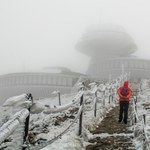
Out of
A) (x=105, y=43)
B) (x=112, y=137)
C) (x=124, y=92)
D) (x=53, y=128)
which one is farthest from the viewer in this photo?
(x=105, y=43)

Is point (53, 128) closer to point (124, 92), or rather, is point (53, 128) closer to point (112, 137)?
point (112, 137)

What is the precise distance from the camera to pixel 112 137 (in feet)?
29.7

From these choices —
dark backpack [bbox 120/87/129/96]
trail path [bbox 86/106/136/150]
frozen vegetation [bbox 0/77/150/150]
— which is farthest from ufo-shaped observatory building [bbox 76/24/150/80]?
frozen vegetation [bbox 0/77/150/150]

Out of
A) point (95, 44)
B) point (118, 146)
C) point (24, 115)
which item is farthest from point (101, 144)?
point (95, 44)

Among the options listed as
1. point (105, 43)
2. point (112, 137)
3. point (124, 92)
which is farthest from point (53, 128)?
point (105, 43)

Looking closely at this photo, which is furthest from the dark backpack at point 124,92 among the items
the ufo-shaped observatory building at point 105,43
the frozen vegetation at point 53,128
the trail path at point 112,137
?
the ufo-shaped observatory building at point 105,43

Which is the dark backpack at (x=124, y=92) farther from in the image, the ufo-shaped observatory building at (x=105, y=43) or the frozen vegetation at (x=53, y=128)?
the ufo-shaped observatory building at (x=105, y=43)

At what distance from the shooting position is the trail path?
25.8ft

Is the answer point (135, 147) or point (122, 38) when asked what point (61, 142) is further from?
point (122, 38)

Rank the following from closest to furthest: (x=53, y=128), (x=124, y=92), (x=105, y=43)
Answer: (x=53, y=128) < (x=124, y=92) < (x=105, y=43)

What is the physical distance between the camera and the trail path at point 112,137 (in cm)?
785

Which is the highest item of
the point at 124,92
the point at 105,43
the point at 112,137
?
the point at 105,43

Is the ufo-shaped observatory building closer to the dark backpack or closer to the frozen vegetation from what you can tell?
the dark backpack

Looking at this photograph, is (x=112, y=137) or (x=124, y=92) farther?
(x=124, y=92)
